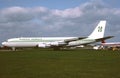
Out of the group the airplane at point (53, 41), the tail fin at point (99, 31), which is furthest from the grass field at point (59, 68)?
the tail fin at point (99, 31)

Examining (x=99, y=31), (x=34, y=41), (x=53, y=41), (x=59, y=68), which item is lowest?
(x=59, y=68)

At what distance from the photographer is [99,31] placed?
229ft

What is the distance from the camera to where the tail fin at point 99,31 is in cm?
6919

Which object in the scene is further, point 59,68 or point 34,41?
point 34,41

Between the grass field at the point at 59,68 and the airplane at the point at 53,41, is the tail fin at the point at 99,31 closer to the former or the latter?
the airplane at the point at 53,41

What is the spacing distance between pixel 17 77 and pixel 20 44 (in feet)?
178

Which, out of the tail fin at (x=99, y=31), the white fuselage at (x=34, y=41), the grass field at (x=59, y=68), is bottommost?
the grass field at (x=59, y=68)

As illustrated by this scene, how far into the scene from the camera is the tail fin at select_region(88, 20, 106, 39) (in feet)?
227

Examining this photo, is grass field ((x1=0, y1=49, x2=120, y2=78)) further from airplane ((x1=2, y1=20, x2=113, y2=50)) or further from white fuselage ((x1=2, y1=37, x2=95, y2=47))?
white fuselage ((x1=2, y1=37, x2=95, y2=47))

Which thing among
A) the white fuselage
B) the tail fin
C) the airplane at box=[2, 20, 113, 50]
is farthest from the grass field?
the tail fin

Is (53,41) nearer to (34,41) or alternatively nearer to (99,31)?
(34,41)

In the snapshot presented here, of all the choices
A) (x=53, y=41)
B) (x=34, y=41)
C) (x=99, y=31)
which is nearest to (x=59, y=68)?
(x=34, y=41)

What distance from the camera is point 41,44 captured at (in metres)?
64.9

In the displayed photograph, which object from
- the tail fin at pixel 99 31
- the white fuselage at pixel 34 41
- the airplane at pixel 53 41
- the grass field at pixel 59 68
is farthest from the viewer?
the tail fin at pixel 99 31
